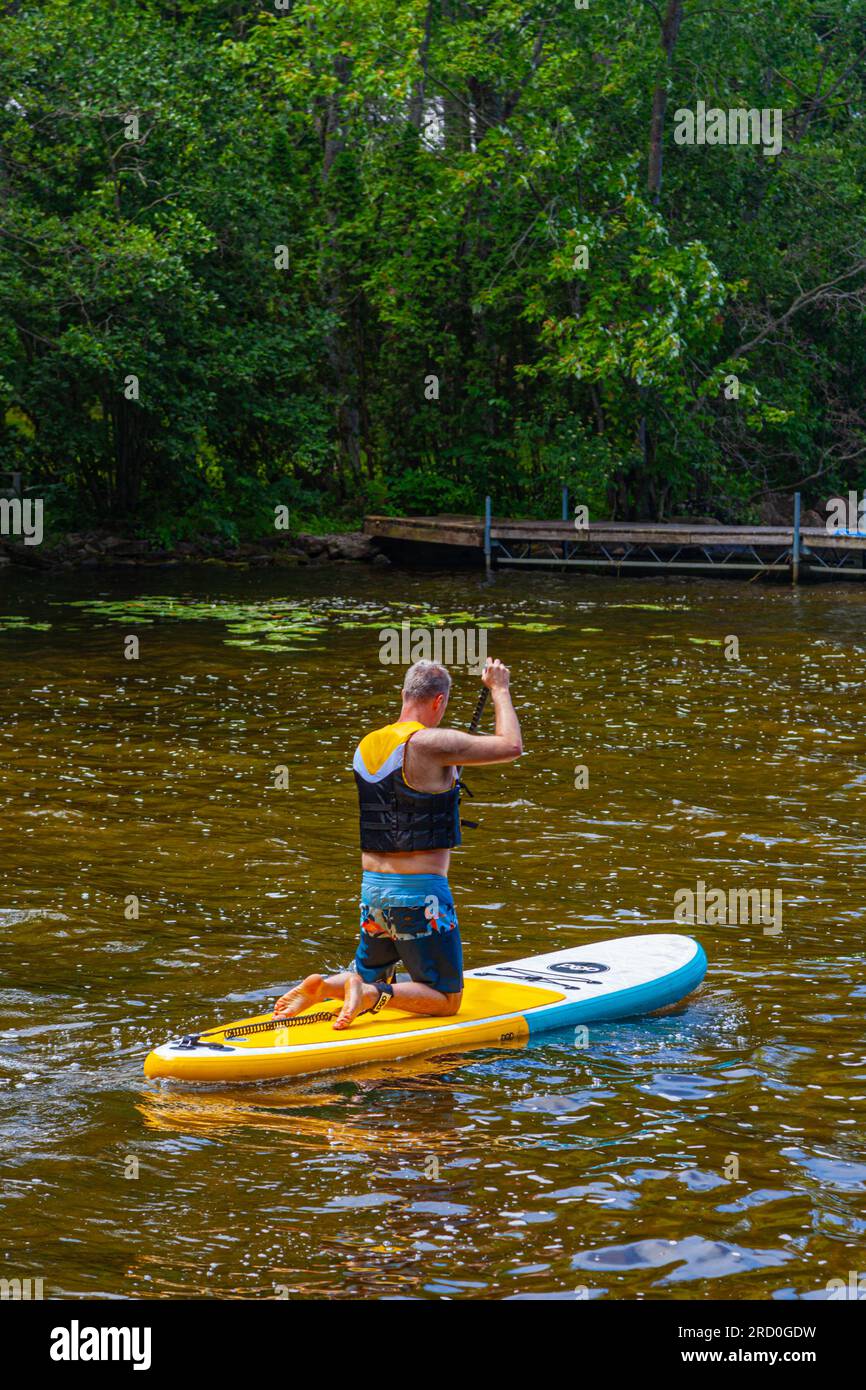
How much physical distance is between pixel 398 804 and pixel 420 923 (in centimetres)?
55

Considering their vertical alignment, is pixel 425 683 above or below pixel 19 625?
above

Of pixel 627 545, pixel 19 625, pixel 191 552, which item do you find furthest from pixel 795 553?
pixel 19 625

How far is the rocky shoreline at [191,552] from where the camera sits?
90.6 feet

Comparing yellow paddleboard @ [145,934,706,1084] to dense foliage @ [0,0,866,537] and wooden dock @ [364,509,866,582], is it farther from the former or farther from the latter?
wooden dock @ [364,509,866,582]

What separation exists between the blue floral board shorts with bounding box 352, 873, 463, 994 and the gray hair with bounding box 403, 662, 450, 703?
806 mm

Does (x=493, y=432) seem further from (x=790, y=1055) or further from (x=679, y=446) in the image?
(x=790, y=1055)

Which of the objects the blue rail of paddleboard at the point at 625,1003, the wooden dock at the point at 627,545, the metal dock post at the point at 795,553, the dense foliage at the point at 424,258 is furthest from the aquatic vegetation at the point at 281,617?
the blue rail of paddleboard at the point at 625,1003

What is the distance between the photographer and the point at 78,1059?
7.00 metres

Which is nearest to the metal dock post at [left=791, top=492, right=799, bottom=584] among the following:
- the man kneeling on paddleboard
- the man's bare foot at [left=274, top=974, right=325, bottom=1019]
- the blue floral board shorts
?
the man kneeling on paddleboard

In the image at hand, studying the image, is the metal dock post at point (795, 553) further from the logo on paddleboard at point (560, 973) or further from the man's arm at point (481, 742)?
the man's arm at point (481, 742)

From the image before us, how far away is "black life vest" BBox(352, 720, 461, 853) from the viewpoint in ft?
23.8

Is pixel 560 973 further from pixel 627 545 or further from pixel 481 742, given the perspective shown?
pixel 627 545

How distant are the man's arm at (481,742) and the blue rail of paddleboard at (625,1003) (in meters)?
1.24

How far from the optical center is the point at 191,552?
95.7 feet
